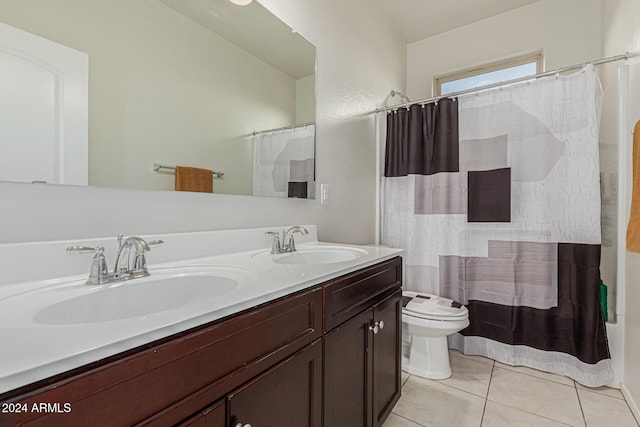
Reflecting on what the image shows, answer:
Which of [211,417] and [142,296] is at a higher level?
[142,296]

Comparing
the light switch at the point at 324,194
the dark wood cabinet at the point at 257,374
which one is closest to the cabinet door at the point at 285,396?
the dark wood cabinet at the point at 257,374

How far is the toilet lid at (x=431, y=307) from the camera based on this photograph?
1.68m

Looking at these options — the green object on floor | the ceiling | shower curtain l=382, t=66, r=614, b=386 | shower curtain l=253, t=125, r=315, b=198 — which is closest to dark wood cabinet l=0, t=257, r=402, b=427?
shower curtain l=253, t=125, r=315, b=198

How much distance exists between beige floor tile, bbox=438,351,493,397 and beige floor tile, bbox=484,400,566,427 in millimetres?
125

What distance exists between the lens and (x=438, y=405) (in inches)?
60.3

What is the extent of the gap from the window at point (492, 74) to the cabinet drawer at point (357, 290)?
2.15 m

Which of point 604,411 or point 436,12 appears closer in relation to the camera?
point 604,411

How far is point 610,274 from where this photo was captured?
179 centimetres

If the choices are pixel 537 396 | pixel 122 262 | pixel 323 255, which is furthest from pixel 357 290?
pixel 537 396

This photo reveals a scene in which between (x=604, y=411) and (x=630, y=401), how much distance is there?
→ 0.16m

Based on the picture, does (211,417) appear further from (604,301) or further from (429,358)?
(604,301)

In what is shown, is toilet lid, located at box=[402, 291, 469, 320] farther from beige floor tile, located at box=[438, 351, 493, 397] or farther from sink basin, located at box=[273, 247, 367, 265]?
sink basin, located at box=[273, 247, 367, 265]

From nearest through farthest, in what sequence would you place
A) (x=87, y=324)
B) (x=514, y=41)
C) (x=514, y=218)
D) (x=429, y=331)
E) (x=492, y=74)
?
(x=87, y=324) → (x=429, y=331) → (x=514, y=218) → (x=514, y=41) → (x=492, y=74)

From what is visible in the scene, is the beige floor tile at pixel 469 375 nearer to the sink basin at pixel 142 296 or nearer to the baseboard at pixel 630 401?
the baseboard at pixel 630 401
